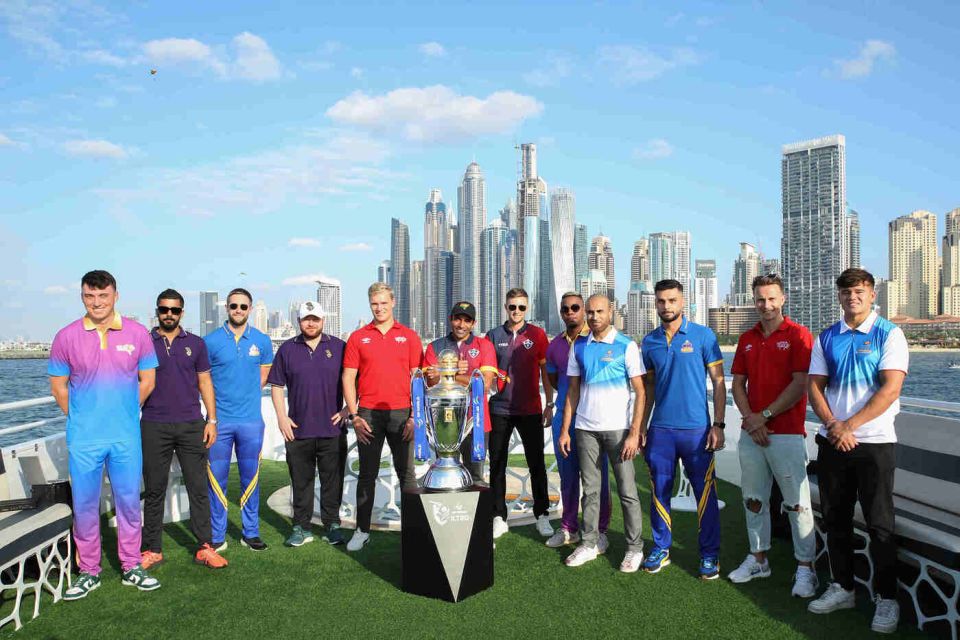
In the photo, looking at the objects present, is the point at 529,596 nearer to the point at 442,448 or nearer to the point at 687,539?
the point at 442,448

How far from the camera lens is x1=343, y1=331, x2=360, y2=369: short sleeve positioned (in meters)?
4.23

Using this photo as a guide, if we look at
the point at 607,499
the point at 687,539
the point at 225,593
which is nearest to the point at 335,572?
the point at 225,593

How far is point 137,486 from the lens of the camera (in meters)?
3.62

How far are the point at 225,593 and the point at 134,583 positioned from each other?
0.52 meters

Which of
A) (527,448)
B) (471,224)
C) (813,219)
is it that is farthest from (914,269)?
(527,448)

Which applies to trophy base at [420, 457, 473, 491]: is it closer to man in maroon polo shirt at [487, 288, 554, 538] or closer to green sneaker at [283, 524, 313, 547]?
man in maroon polo shirt at [487, 288, 554, 538]

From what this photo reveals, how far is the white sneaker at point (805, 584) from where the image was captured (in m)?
3.27

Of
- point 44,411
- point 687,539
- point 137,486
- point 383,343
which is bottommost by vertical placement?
point 44,411

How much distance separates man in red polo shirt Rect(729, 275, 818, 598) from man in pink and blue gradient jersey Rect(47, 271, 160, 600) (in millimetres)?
3311

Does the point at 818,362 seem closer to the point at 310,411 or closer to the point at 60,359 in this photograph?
the point at 310,411

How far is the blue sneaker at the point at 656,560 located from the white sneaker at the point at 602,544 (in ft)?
1.23

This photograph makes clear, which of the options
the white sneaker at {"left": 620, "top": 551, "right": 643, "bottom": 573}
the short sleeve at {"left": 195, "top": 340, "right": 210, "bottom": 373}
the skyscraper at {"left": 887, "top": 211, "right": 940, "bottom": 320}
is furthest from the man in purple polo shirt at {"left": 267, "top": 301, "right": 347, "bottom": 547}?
the skyscraper at {"left": 887, "top": 211, "right": 940, "bottom": 320}

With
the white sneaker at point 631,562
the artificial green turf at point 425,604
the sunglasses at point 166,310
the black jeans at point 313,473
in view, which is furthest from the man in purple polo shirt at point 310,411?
the white sneaker at point 631,562

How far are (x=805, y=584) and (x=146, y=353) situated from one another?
12.3ft
